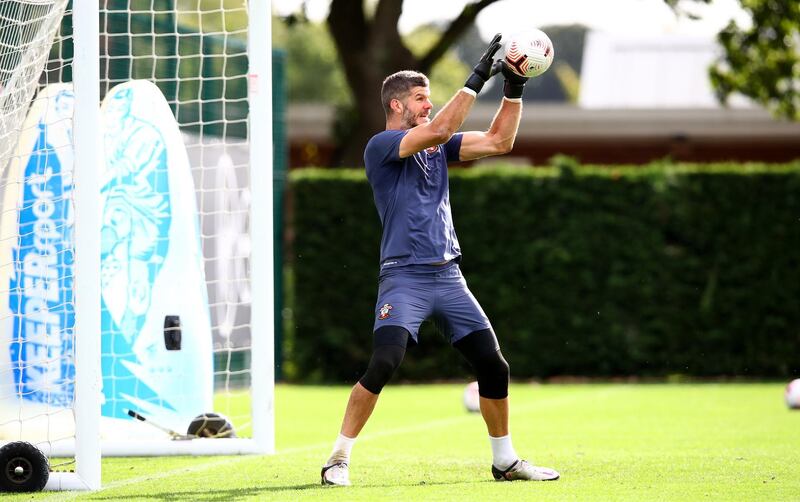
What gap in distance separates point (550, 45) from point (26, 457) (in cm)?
319

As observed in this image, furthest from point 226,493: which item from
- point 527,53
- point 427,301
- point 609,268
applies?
point 609,268

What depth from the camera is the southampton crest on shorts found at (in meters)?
6.12

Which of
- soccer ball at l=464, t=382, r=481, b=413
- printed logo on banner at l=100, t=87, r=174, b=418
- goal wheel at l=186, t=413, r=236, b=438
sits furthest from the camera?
soccer ball at l=464, t=382, r=481, b=413

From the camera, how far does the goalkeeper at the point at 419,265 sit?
6066 millimetres

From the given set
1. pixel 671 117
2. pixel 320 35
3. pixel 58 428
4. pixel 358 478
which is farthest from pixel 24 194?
pixel 320 35

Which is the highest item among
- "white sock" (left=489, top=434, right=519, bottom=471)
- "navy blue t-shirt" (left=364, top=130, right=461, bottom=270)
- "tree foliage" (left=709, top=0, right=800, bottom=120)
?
"tree foliage" (left=709, top=0, right=800, bottom=120)

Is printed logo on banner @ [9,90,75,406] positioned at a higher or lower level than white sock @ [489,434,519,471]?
higher

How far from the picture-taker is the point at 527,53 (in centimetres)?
602

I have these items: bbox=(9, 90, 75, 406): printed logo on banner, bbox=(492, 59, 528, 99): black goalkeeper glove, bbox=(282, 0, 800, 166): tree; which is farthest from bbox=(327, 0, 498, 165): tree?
bbox=(492, 59, 528, 99): black goalkeeper glove

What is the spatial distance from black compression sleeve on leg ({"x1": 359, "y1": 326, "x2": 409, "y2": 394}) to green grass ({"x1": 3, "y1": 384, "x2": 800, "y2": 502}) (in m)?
0.50

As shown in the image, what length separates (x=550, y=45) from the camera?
20.2 ft

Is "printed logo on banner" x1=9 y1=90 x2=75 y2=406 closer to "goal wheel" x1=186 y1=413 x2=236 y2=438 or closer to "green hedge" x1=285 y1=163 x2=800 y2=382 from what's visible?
"goal wheel" x1=186 y1=413 x2=236 y2=438

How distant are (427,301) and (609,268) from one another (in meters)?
8.86

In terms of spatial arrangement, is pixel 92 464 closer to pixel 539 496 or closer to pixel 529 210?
pixel 539 496
